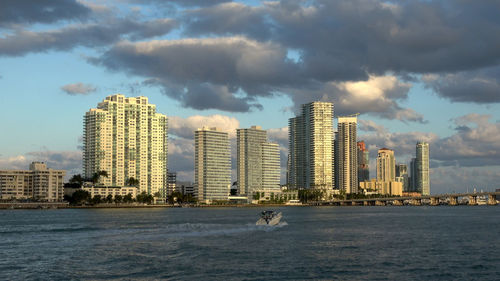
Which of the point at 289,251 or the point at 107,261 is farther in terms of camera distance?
the point at 289,251

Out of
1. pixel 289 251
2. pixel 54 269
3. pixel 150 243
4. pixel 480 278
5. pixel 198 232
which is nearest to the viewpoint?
pixel 480 278

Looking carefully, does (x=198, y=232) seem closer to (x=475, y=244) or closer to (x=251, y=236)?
(x=251, y=236)

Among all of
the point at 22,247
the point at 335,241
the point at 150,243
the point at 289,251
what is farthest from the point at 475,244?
the point at 22,247

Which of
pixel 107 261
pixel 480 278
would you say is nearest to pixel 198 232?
pixel 107 261

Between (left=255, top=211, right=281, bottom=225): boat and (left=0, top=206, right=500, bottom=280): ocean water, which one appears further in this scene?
(left=255, top=211, right=281, bottom=225): boat

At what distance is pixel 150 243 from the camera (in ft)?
309

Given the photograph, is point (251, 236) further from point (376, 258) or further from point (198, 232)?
point (376, 258)

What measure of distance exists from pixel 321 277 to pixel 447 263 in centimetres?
2000

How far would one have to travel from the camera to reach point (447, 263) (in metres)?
74.6

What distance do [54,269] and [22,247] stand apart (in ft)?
83.3

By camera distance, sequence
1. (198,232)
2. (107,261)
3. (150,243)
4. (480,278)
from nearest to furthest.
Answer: (480,278)
(107,261)
(150,243)
(198,232)

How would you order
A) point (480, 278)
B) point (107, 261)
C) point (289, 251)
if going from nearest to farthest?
point (480, 278)
point (107, 261)
point (289, 251)

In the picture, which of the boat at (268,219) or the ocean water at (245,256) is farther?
the boat at (268,219)

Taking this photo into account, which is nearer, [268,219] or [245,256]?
[245,256]
